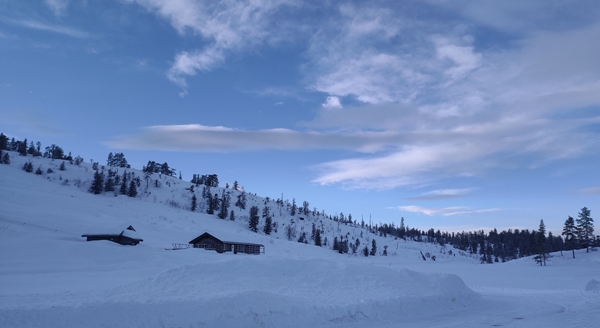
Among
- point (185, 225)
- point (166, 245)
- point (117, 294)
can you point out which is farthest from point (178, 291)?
point (185, 225)

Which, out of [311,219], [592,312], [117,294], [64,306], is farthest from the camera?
[311,219]

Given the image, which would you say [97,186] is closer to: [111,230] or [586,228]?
[111,230]

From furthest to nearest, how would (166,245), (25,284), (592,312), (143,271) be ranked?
(166,245) → (143,271) → (25,284) → (592,312)

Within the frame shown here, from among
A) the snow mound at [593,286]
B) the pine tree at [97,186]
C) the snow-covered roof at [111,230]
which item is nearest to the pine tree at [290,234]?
the pine tree at [97,186]

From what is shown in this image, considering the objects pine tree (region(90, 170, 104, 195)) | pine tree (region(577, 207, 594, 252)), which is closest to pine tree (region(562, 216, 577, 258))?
pine tree (region(577, 207, 594, 252))

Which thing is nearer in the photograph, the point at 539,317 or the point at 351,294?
the point at 539,317

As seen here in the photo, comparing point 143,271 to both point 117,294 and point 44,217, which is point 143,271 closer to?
point 117,294

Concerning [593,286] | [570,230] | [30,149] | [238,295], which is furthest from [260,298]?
[30,149]

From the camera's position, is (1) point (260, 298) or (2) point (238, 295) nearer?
(2) point (238, 295)

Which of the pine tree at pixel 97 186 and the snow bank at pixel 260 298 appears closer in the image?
the snow bank at pixel 260 298

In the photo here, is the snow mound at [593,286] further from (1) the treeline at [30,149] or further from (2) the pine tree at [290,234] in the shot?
(1) the treeline at [30,149]

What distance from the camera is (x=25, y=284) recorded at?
23.0 meters

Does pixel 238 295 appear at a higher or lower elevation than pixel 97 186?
lower

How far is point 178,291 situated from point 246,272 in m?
5.37
